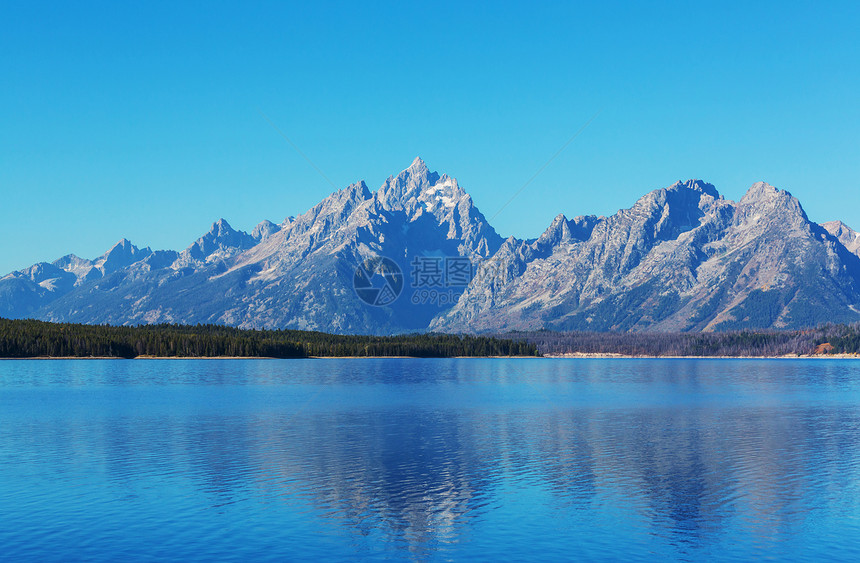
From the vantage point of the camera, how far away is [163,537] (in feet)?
154

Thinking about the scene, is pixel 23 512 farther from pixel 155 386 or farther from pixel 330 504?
pixel 155 386

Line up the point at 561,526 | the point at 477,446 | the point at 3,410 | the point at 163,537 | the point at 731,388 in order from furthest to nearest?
the point at 731,388 < the point at 3,410 < the point at 477,446 < the point at 561,526 < the point at 163,537

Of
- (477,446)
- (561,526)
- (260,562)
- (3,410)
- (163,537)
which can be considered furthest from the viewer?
(3,410)

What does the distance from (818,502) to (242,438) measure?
59.5 m

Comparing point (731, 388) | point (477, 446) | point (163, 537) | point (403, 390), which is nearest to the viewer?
point (163, 537)

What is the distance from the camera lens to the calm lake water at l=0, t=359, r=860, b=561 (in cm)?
4625

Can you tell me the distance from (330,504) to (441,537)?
37.5 feet

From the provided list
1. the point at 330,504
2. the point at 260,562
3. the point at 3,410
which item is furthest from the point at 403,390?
the point at 260,562

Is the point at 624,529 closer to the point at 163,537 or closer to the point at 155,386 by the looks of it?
the point at 163,537

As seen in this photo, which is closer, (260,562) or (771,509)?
(260,562)

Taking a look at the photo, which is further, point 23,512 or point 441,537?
point 23,512

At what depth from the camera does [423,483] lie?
208 feet

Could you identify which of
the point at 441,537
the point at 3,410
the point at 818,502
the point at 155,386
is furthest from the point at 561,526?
the point at 155,386

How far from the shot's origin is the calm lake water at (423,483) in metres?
46.2
